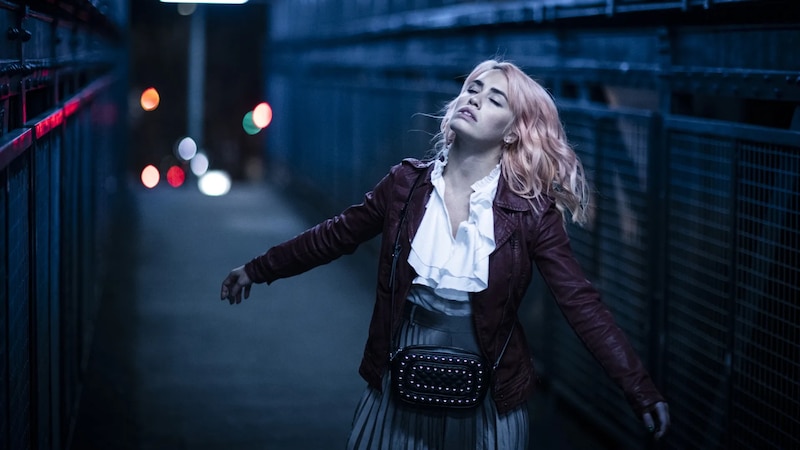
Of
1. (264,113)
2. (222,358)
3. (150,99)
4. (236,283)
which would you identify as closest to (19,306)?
(236,283)

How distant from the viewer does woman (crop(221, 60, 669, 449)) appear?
12.4ft

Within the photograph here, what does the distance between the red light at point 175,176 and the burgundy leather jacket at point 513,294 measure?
1559 inches

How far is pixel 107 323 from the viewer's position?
9922 mm

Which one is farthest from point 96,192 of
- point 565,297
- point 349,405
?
point 565,297

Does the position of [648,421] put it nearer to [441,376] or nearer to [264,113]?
[441,376]

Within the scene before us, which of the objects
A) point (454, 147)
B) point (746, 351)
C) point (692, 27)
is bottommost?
point (746, 351)

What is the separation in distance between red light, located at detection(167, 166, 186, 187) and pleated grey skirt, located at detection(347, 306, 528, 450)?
39.7 m

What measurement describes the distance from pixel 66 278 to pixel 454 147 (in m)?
2.65

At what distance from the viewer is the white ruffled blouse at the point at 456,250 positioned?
3781 mm

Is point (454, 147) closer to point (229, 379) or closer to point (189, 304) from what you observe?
point (229, 379)

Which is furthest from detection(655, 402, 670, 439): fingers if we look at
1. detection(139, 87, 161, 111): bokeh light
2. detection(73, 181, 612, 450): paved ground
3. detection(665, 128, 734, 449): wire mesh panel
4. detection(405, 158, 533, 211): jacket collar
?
detection(139, 87, 161, 111): bokeh light

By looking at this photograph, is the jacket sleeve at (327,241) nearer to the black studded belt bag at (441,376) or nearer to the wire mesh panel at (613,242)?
the black studded belt bag at (441,376)

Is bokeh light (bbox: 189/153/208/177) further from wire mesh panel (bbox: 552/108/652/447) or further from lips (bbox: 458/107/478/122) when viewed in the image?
lips (bbox: 458/107/478/122)

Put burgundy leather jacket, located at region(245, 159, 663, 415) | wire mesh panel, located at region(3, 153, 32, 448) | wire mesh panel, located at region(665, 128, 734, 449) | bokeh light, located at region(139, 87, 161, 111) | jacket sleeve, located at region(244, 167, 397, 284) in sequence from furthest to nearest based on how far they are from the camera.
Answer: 1. bokeh light, located at region(139, 87, 161, 111)
2. wire mesh panel, located at region(665, 128, 734, 449)
3. jacket sleeve, located at region(244, 167, 397, 284)
4. burgundy leather jacket, located at region(245, 159, 663, 415)
5. wire mesh panel, located at region(3, 153, 32, 448)
